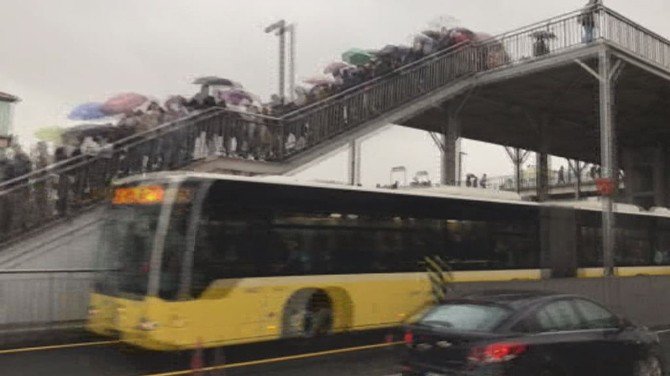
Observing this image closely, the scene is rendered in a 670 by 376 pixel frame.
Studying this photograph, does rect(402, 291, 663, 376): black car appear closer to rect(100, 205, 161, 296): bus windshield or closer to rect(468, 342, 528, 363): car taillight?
rect(468, 342, 528, 363): car taillight

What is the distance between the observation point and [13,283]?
44.8 ft

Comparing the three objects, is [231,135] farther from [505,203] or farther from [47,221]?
[505,203]

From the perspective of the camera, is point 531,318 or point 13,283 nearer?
point 531,318

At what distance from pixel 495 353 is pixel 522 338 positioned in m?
0.40

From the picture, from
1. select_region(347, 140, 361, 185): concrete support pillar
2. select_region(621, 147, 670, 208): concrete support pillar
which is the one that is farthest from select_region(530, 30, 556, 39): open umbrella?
select_region(621, 147, 670, 208): concrete support pillar

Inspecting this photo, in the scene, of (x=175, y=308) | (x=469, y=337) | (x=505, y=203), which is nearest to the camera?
(x=469, y=337)

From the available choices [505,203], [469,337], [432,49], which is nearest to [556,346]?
[469,337]

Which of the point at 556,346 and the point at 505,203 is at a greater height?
the point at 505,203

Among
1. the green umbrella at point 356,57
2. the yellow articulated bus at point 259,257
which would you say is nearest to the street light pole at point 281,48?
the green umbrella at point 356,57

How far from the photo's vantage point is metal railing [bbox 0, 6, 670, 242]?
14891 mm

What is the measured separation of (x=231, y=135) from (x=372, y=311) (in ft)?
21.7

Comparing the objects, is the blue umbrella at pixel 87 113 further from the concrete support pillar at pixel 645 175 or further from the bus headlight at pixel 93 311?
the concrete support pillar at pixel 645 175

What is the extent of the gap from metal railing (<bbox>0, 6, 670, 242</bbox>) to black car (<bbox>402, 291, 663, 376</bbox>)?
31.6ft

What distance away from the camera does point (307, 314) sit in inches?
492
